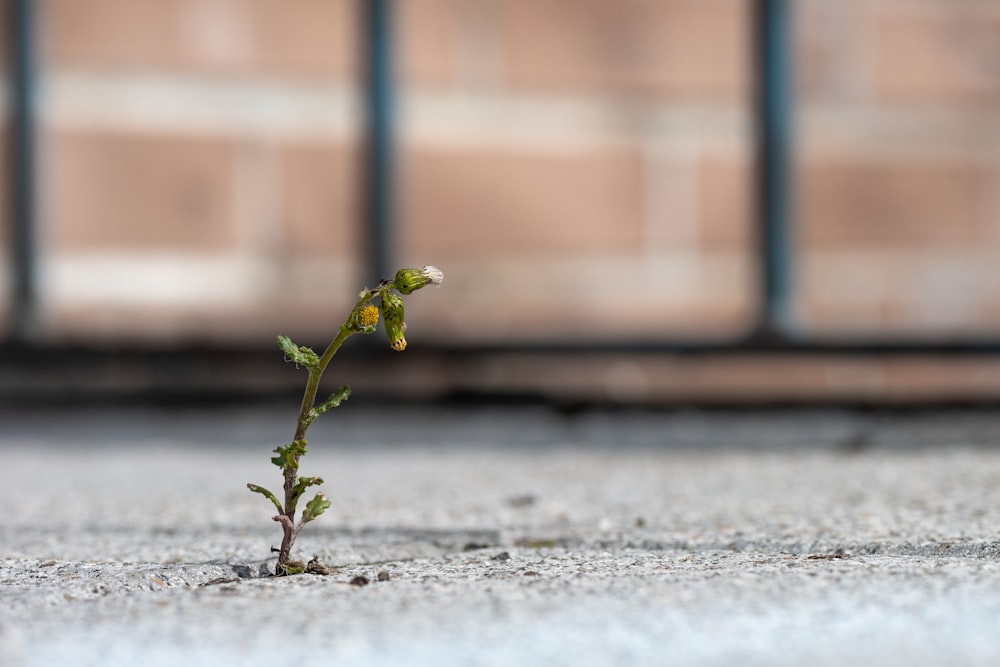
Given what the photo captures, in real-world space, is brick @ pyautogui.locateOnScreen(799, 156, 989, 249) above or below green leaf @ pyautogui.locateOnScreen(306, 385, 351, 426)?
above

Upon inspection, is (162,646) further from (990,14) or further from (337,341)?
(990,14)

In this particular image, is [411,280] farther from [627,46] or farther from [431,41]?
[627,46]

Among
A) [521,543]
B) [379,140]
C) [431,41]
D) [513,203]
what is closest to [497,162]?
[513,203]

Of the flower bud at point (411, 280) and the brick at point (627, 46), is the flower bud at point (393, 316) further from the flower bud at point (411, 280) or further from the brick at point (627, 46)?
the brick at point (627, 46)

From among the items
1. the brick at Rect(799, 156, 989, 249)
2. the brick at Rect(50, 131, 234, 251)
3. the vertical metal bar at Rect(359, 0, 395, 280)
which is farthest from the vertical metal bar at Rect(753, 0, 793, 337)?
the brick at Rect(799, 156, 989, 249)

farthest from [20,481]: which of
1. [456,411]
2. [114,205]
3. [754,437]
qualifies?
[114,205]

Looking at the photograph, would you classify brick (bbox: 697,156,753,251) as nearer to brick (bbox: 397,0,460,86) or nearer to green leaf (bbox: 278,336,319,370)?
brick (bbox: 397,0,460,86)
